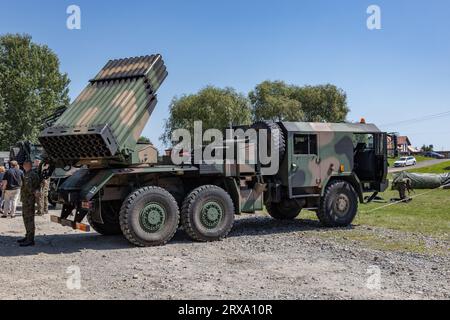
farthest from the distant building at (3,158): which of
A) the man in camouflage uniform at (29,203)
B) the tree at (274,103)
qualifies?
the tree at (274,103)

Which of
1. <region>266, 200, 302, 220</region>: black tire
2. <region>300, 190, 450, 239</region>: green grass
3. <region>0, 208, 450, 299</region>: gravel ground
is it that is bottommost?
<region>0, 208, 450, 299</region>: gravel ground

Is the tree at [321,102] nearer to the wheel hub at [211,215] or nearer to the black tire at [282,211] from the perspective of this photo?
the black tire at [282,211]

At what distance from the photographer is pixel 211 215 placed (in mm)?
10477

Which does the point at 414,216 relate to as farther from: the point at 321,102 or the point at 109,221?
the point at 321,102

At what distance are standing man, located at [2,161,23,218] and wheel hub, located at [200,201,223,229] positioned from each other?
727 cm

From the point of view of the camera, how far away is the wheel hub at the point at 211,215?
10422 millimetres

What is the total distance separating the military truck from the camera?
31.9ft

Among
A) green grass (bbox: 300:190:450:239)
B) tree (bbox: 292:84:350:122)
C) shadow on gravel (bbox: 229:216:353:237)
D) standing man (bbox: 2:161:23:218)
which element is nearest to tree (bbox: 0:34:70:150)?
tree (bbox: 292:84:350:122)

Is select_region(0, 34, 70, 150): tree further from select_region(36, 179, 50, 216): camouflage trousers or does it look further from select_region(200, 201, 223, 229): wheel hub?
select_region(200, 201, 223, 229): wheel hub

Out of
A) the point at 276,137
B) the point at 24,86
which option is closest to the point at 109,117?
the point at 276,137

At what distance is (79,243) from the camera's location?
10453 millimetres

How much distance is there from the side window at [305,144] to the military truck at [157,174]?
22 mm
